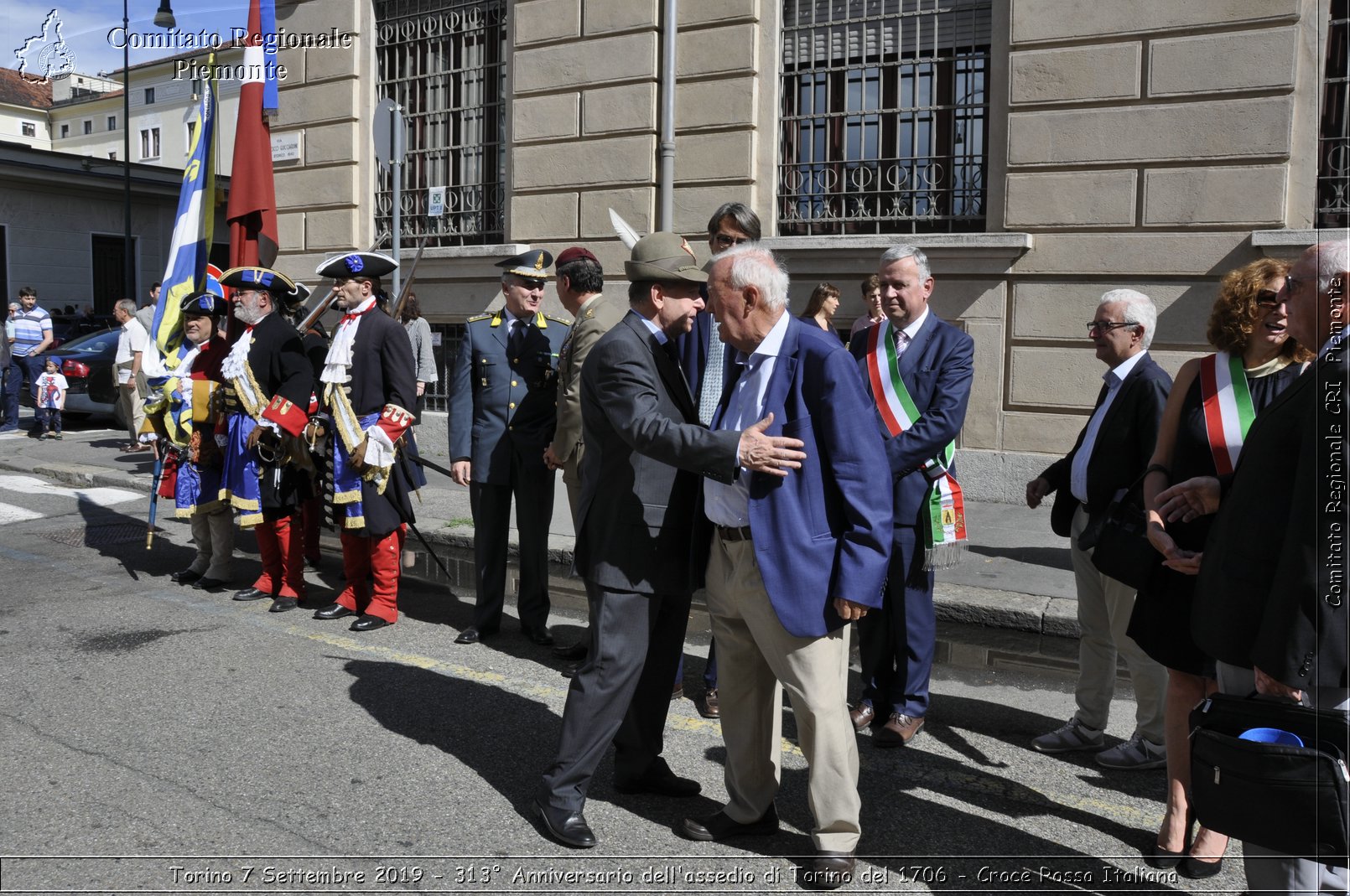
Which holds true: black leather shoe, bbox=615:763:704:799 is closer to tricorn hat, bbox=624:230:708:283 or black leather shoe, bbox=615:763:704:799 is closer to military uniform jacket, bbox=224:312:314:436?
tricorn hat, bbox=624:230:708:283

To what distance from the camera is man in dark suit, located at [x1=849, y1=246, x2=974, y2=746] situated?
4660 millimetres

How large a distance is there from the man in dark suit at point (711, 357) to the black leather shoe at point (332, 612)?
212 cm

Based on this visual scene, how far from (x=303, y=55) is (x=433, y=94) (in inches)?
72.7

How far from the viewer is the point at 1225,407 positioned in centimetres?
334

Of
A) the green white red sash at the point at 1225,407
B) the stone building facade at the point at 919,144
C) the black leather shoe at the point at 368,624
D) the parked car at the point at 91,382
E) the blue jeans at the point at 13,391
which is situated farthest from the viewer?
the parked car at the point at 91,382

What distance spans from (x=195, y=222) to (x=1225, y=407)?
8663 mm

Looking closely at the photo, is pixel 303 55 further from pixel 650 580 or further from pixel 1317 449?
pixel 1317 449

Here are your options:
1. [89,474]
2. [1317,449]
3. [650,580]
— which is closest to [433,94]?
[89,474]

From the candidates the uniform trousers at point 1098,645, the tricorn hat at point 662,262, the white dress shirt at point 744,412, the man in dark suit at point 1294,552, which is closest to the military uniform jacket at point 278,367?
the tricorn hat at point 662,262

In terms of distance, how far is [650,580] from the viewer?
3785 millimetres

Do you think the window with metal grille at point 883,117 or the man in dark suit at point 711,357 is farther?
the window with metal grille at point 883,117

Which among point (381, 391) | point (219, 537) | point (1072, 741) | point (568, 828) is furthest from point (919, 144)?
point (568, 828)

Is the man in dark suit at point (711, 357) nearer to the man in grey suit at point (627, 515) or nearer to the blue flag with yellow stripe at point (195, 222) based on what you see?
the man in grey suit at point (627, 515)

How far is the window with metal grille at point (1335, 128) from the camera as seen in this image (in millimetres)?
8336
